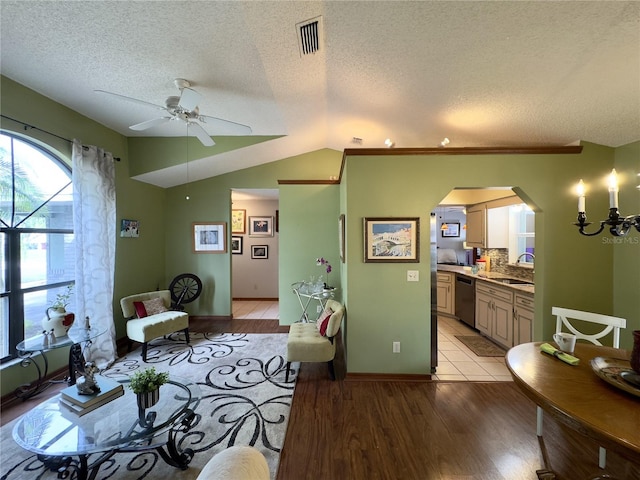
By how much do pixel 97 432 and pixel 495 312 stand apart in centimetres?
455

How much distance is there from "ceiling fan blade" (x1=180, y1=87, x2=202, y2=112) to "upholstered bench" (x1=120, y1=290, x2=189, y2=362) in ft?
8.97

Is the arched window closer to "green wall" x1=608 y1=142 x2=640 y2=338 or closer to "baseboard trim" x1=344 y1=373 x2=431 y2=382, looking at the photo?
"baseboard trim" x1=344 y1=373 x2=431 y2=382

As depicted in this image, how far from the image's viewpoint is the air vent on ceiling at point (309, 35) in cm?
190

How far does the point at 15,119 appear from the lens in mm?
2459

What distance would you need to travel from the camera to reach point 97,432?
1.57 meters

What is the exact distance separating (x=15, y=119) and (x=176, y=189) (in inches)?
97.9

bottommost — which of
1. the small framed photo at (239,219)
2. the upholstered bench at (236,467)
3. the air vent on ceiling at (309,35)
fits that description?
the upholstered bench at (236,467)

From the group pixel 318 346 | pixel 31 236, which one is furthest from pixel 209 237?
pixel 318 346

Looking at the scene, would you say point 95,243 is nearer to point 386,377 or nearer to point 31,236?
point 31,236

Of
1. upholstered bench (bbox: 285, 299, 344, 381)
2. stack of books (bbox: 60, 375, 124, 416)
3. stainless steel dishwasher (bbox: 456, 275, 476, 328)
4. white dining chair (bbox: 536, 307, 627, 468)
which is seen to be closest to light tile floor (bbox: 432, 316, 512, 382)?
stainless steel dishwasher (bbox: 456, 275, 476, 328)

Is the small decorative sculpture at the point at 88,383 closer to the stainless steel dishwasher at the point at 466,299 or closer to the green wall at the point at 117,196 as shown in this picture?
the green wall at the point at 117,196

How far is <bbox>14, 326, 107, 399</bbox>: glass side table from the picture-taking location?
243 centimetres

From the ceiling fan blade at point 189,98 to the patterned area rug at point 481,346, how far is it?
14.7 ft

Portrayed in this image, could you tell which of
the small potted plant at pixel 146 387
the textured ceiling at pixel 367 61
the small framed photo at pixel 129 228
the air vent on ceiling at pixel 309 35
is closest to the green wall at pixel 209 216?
the small framed photo at pixel 129 228
